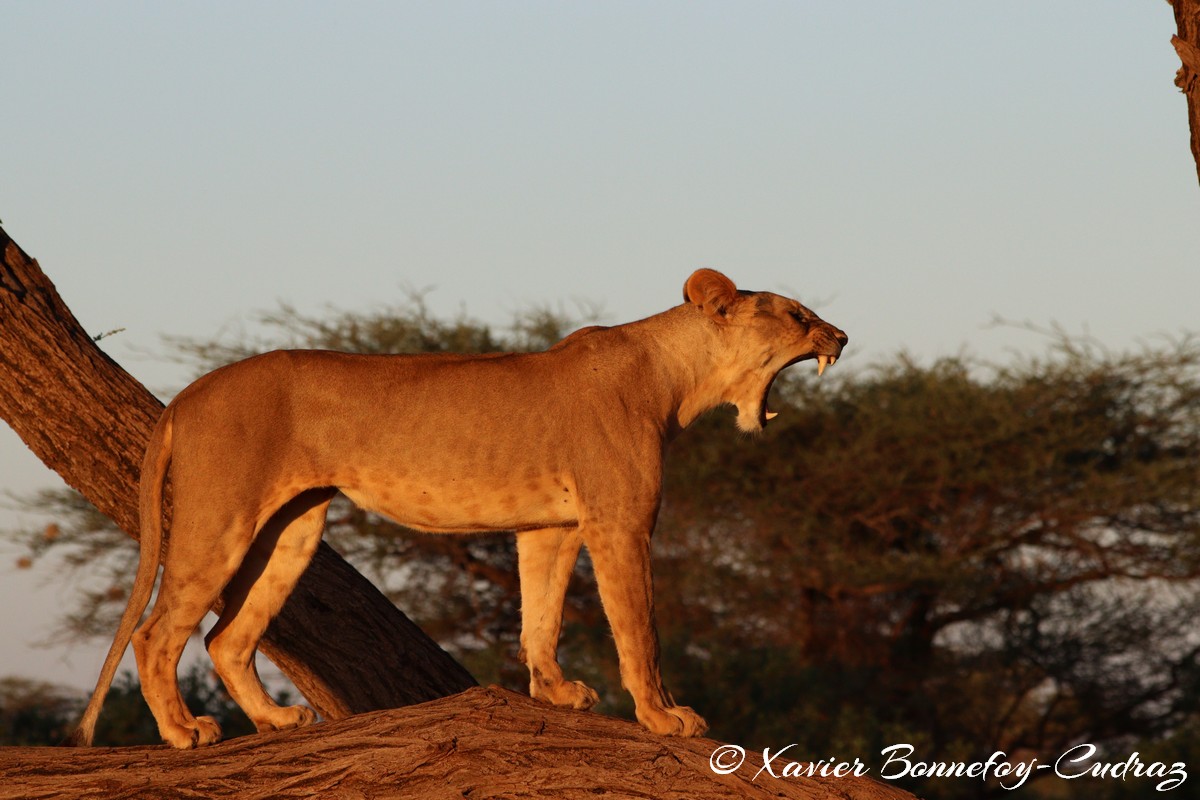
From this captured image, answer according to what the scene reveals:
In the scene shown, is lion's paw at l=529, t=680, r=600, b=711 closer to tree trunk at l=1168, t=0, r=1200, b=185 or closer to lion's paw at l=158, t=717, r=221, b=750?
lion's paw at l=158, t=717, r=221, b=750

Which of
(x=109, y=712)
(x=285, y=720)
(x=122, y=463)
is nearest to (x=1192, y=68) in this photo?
(x=285, y=720)

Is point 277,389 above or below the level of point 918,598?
below

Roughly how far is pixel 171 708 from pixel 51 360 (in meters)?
2.31

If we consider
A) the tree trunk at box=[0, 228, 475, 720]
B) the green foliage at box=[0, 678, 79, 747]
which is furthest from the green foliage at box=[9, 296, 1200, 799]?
the tree trunk at box=[0, 228, 475, 720]

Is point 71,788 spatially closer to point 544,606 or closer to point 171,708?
point 171,708

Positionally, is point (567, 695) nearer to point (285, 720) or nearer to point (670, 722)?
point (670, 722)

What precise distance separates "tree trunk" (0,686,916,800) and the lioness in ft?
0.58

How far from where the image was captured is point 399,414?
575 cm

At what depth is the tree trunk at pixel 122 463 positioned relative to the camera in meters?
7.26

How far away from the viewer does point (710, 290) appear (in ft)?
19.6

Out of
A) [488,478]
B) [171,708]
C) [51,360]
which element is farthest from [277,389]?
[51,360]

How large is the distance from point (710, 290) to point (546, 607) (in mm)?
1430

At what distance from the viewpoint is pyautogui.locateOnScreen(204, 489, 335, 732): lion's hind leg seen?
6031mm

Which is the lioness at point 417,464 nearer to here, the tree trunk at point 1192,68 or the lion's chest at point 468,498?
the lion's chest at point 468,498
